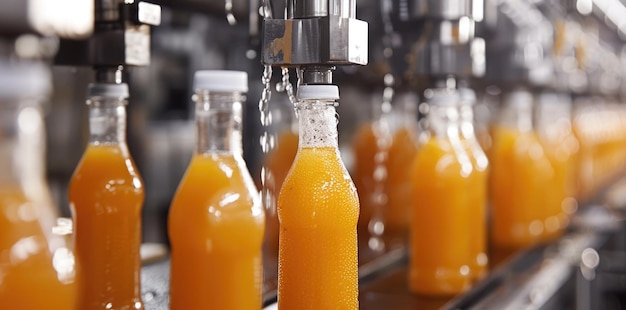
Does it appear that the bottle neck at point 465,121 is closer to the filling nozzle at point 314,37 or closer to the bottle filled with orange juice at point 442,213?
the bottle filled with orange juice at point 442,213

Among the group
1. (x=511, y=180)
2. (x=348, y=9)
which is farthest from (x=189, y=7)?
(x=511, y=180)

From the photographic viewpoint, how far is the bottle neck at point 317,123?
31.8 inches

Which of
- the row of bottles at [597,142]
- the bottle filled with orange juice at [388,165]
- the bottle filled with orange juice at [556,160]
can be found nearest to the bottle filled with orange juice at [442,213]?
the bottle filled with orange juice at [388,165]

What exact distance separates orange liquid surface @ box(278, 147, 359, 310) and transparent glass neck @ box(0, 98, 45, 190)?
0.28 metres

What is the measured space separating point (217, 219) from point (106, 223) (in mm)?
128

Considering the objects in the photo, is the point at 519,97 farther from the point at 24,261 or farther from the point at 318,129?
the point at 24,261

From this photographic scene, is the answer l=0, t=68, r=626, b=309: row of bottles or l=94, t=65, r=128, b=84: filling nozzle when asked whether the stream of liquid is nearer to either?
l=0, t=68, r=626, b=309: row of bottles

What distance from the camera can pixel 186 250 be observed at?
0.79 metres

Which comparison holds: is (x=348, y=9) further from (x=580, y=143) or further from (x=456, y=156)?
(x=580, y=143)

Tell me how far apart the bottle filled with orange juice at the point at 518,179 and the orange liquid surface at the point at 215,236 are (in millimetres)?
1153

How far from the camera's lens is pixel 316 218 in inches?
31.7

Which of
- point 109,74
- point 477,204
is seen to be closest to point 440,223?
point 477,204

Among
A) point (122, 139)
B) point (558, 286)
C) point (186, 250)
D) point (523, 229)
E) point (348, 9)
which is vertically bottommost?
point (558, 286)

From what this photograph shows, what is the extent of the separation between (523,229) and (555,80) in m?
0.65
